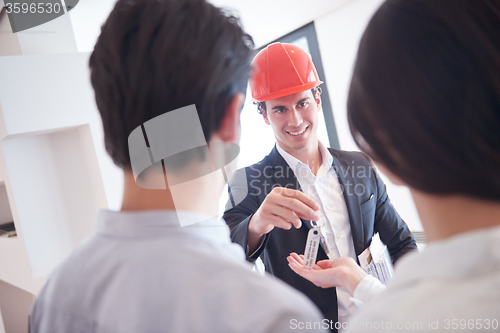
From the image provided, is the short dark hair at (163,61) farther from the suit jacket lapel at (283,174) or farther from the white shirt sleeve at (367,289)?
the suit jacket lapel at (283,174)

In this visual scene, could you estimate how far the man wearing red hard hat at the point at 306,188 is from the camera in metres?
1.26

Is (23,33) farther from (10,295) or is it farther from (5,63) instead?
(10,295)

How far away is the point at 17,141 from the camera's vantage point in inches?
100

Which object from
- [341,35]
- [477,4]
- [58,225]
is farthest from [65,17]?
[477,4]

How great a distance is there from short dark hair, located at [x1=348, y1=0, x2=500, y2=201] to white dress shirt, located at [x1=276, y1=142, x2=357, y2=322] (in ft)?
2.96

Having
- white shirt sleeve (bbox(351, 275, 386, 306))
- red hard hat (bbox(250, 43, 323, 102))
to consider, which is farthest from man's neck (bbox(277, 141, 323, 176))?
white shirt sleeve (bbox(351, 275, 386, 306))

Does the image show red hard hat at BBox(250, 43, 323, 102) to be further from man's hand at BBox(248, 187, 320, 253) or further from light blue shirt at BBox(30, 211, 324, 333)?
light blue shirt at BBox(30, 211, 324, 333)

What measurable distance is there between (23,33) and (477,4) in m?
2.93

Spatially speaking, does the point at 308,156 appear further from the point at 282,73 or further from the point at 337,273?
the point at 337,273

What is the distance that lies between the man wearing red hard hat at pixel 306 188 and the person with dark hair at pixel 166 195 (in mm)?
656

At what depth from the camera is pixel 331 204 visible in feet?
4.65

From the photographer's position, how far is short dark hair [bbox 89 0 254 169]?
1.60ft

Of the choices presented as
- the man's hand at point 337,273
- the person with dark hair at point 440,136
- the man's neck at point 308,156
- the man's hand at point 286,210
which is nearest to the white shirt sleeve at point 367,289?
the man's hand at point 337,273

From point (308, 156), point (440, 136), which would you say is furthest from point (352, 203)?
point (440, 136)
